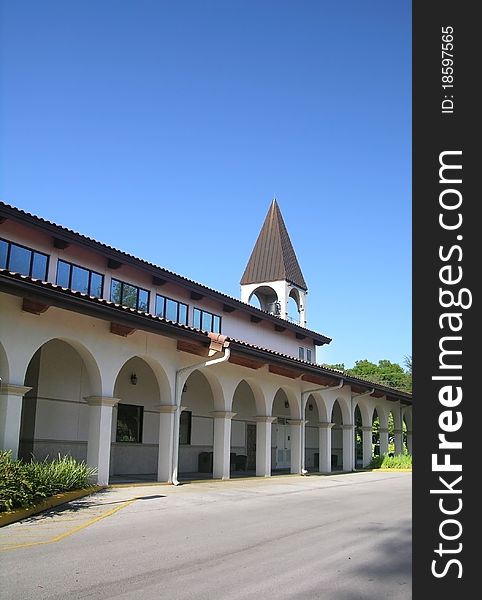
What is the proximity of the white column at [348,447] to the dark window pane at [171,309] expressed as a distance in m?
10.1

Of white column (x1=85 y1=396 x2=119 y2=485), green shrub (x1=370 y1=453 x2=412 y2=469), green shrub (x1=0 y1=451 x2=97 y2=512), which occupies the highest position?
white column (x1=85 y1=396 x2=119 y2=485)

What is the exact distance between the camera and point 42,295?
12172mm

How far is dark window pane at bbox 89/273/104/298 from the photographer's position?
64.2 feet

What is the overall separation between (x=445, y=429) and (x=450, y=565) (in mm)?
880

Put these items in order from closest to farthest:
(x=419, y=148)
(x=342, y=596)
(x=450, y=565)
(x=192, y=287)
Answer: (x=450, y=565)
(x=419, y=148)
(x=342, y=596)
(x=192, y=287)

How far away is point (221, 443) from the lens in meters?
19.4

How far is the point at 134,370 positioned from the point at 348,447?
12594mm

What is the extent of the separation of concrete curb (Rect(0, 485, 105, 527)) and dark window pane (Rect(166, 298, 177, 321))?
922cm

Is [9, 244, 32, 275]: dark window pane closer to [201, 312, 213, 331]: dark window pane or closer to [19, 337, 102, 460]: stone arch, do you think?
[19, 337, 102, 460]: stone arch

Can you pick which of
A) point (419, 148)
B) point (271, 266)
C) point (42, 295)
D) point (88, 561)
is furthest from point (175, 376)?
point (271, 266)

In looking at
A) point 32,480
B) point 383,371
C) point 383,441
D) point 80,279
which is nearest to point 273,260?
point 383,441

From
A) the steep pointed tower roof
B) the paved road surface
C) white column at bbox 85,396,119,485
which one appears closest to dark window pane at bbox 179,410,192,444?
white column at bbox 85,396,119,485

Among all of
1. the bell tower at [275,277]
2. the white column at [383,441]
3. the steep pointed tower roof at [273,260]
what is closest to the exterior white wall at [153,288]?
the bell tower at [275,277]

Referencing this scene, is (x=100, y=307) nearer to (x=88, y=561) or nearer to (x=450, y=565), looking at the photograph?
(x=88, y=561)
